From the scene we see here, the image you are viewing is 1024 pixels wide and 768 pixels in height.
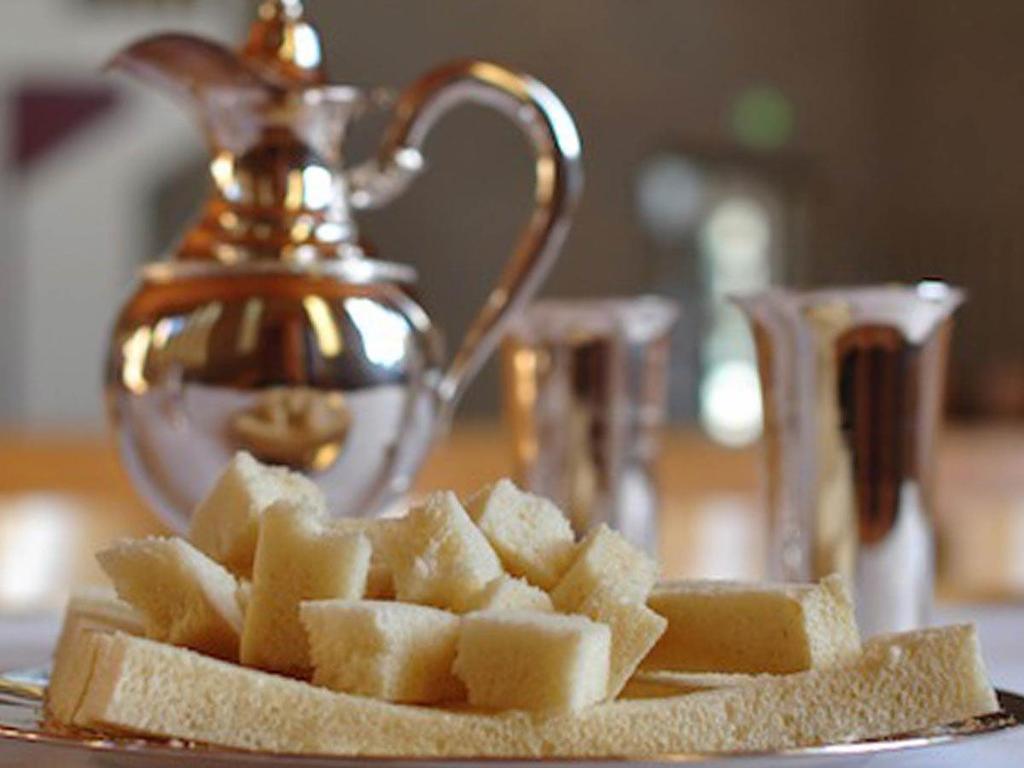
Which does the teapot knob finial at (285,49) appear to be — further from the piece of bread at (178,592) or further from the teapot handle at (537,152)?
the piece of bread at (178,592)

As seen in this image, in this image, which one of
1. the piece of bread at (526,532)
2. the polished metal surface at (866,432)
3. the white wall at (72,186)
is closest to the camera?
the piece of bread at (526,532)

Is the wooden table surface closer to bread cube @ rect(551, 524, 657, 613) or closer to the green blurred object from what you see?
bread cube @ rect(551, 524, 657, 613)

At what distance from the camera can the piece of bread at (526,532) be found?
0.51 m

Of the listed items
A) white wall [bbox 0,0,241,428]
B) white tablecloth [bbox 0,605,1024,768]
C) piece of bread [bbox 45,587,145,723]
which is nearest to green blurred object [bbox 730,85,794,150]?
white wall [bbox 0,0,241,428]

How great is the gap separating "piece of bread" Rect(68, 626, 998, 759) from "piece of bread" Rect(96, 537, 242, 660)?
0.04 metres

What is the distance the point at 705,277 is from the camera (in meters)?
4.30

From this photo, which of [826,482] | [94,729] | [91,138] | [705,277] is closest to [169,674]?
[94,729]

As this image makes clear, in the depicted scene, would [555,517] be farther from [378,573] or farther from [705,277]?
[705,277]

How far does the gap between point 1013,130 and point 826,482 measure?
13.1 feet

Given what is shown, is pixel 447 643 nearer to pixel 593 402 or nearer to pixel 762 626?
pixel 762 626

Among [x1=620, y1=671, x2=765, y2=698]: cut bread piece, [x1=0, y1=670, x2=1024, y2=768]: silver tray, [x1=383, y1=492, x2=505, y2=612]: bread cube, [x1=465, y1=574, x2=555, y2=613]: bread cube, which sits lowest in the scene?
[x1=0, y1=670, x2=1024, y2=768]: silver tray

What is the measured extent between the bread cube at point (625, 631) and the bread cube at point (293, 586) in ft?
0.17

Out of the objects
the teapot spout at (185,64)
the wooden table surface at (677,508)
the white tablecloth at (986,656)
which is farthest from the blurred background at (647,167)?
the teapot spout at (185,64)

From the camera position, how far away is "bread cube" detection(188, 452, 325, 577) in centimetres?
54
